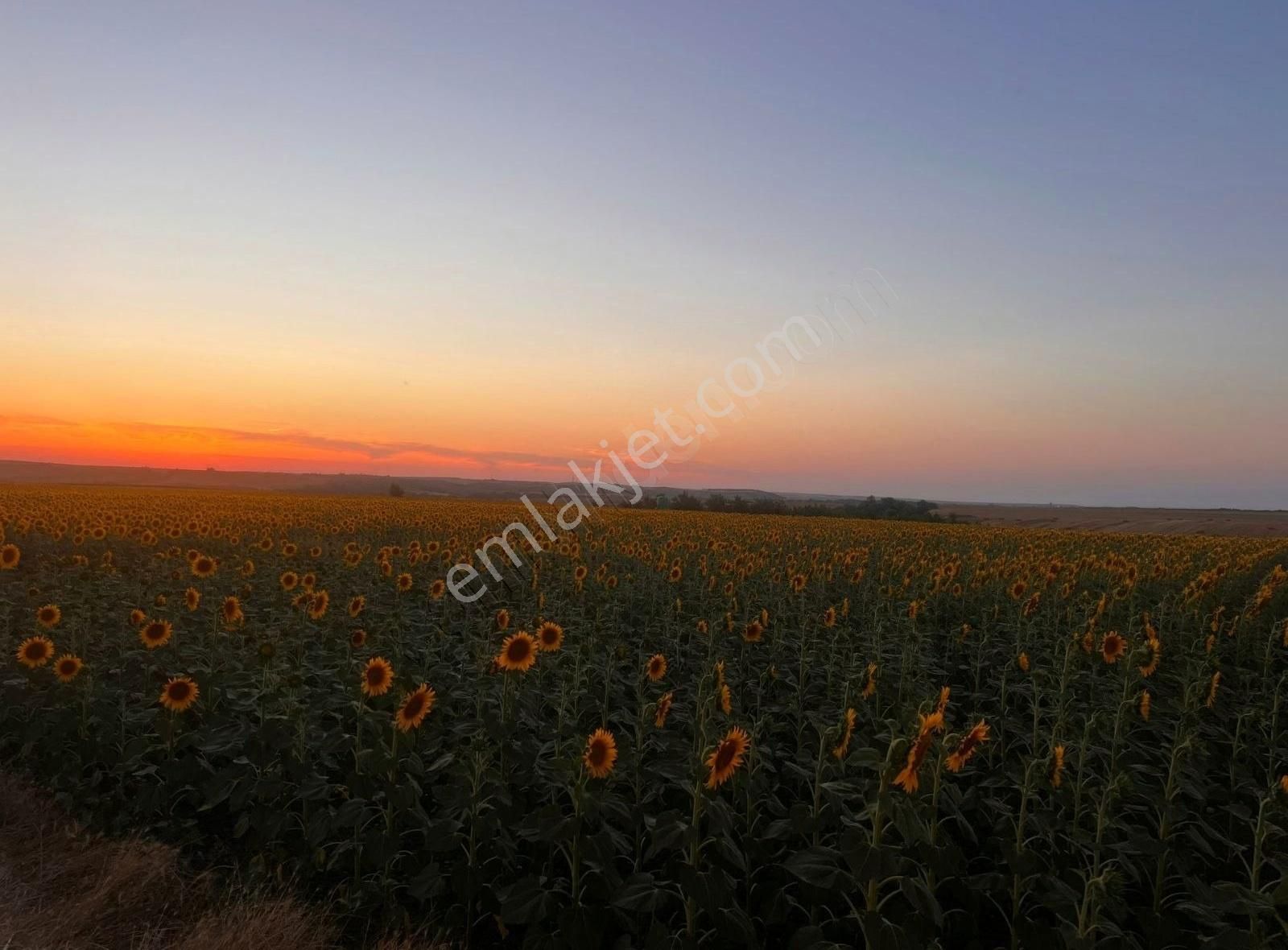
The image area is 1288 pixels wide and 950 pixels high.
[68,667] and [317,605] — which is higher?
[317,605]

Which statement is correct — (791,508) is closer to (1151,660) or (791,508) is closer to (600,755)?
(1151,660)

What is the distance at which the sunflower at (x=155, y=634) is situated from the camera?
6.12 meters

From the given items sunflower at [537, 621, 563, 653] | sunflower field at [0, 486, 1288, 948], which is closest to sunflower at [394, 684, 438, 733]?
sunflower field at [0, 486, 1288, 948]

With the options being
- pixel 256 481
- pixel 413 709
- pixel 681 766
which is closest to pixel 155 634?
pixel 413 709

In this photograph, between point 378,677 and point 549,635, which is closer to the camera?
point 378,677

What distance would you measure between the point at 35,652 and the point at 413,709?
376 centimetres

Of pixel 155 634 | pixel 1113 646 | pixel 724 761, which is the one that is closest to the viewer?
pixel 724 761

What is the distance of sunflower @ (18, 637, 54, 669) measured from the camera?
5836 millimetres

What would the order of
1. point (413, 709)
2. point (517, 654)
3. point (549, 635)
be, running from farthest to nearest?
point (549, 635) → point (517, 654) → point (413, 709)

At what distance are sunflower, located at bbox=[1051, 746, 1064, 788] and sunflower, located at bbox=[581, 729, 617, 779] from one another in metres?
2.19

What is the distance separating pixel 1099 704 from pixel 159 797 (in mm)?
6811

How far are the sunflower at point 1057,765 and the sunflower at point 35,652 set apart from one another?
271 inches

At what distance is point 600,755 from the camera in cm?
370

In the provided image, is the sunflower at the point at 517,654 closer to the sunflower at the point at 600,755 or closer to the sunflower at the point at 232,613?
the sunflower at the point at 600,755
